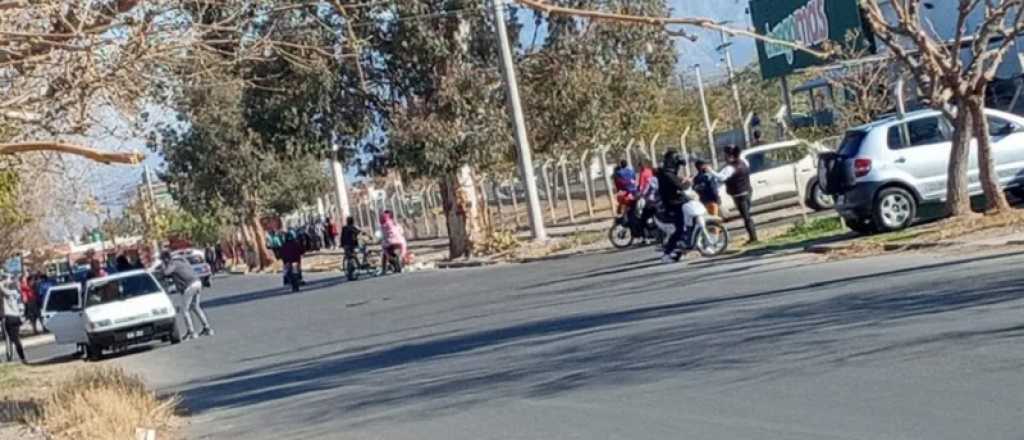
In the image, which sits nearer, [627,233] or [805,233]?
[805,233]

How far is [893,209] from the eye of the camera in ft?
78.9

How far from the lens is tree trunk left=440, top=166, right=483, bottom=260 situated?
43656 mm

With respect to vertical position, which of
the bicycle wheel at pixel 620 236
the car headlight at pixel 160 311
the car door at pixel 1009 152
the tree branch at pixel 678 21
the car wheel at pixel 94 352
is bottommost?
the car wheel at pixel 94 352

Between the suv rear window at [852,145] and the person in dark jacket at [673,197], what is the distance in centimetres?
245

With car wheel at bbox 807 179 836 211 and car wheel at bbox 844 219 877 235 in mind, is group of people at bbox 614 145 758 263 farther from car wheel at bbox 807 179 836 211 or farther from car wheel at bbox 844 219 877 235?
car wheel at bbox 807 179 836 211

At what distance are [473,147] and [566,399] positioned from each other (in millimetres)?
29107

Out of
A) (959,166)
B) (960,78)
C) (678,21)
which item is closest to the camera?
(678,21)

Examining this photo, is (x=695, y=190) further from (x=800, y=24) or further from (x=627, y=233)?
(x=800, y=24)

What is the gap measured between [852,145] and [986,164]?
2480 mm

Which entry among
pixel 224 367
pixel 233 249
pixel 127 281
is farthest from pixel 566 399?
pixel 233 249

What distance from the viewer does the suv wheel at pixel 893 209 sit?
940 inches

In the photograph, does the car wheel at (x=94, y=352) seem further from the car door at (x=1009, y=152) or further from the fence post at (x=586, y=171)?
the fence post at (x=586, y=171)

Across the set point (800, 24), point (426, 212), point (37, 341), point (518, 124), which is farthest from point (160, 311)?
point (426, 212)

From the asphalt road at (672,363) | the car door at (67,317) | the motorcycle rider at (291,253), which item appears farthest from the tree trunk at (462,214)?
the asphalt road at (672,363)
